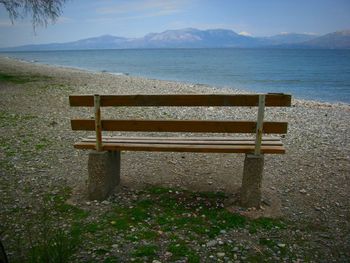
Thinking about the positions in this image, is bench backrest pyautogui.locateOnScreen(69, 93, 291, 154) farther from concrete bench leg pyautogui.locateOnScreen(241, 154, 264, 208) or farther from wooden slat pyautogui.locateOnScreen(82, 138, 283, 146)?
wooden slat pyautogui.locateOnScreen(82, 138, 283, 146)

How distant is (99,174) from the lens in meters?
5.59

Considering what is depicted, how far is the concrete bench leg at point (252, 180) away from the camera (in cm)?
516

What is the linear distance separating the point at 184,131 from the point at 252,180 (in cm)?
132

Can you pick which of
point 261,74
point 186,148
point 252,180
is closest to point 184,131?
point 186,148

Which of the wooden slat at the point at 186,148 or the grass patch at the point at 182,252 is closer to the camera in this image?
the grass patch at the point at 182,252

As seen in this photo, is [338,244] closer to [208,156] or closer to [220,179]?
[220,179]

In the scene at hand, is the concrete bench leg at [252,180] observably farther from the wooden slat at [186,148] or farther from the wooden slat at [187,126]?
the wooden slat at [187,126]

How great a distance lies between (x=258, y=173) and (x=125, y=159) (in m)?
3.65

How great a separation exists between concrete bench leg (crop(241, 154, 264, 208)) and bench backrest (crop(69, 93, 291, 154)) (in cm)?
16

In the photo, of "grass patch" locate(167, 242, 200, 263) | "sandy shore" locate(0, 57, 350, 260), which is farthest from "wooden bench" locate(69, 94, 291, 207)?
"grass patch" locate(167, 242, 200, 263)

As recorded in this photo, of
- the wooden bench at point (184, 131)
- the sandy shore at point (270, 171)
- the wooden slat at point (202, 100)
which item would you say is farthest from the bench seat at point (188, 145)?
the sandy shore at point (270, 171)

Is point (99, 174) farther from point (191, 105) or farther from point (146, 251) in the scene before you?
point (191, 105)

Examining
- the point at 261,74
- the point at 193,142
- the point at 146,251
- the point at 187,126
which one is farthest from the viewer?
the point at 261,74

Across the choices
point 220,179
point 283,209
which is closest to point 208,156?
point 220,179
